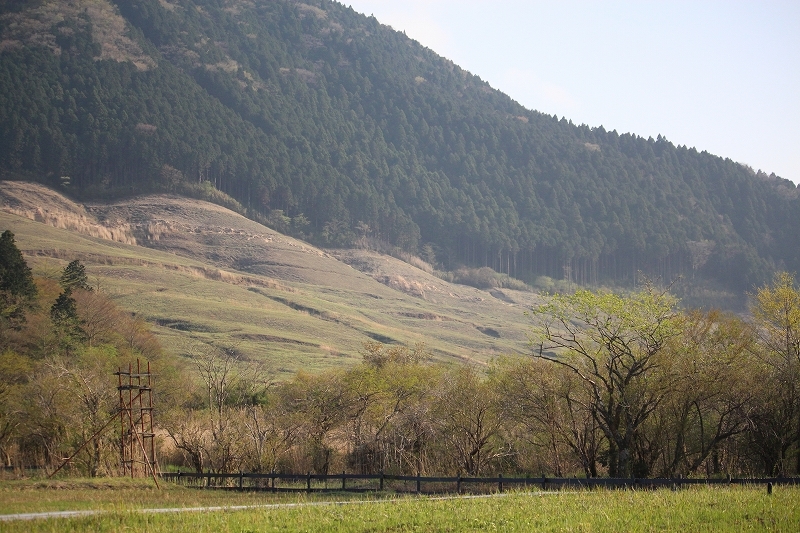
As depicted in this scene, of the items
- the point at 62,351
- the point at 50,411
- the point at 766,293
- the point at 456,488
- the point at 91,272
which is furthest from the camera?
the point at 91,272

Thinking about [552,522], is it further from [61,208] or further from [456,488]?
[61,208]

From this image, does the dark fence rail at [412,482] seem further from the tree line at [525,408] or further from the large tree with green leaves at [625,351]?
the large tree with green leaves at [625,351]

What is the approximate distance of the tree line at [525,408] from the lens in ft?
119

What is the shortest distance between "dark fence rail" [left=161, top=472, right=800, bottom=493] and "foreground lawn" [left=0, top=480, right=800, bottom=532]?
181 inches

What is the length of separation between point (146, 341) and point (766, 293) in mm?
56863

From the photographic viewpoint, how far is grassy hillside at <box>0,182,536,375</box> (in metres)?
111

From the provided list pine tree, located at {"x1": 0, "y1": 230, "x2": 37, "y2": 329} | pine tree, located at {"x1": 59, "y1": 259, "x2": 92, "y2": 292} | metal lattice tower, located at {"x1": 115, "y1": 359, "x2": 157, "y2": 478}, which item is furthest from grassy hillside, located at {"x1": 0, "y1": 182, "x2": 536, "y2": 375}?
metal lattice tower, located at {"x1": 115, "y1": 359, "x2": 157, "y2": 478}

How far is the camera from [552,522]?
63.4 feet

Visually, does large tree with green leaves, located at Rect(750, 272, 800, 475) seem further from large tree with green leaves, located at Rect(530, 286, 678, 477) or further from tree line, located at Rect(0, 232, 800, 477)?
large tree with green leaves, located at Rect(530, 286, 678, 477)

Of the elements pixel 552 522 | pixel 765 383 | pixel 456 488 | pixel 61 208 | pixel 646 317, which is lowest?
pixel 456 488

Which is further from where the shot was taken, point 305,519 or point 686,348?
point 686,348

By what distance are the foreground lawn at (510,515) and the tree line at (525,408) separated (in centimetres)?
1228

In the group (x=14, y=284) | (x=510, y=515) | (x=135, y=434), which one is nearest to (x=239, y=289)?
(x=14, y=284)

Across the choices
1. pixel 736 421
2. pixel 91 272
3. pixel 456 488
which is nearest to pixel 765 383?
pixel 736 421
